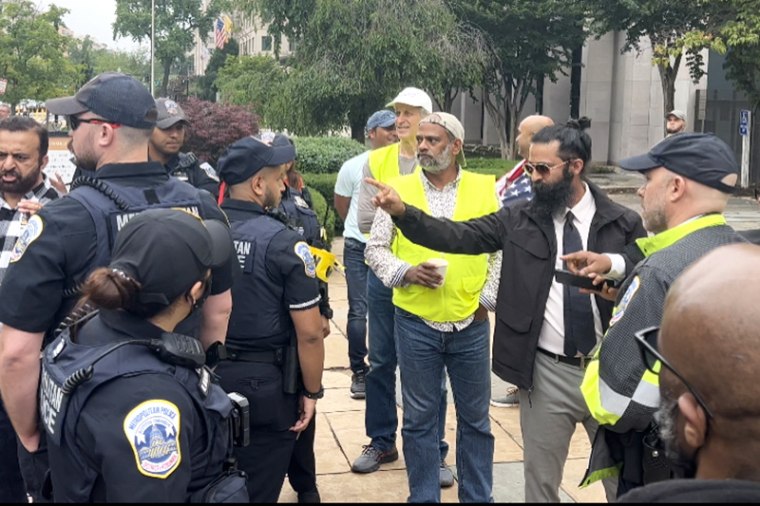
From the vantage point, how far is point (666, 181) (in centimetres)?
313

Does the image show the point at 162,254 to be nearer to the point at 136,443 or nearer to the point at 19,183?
the point at 136,443

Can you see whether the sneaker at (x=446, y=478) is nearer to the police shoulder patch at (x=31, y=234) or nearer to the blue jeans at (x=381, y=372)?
the blue jeans at (x=381, y=372)

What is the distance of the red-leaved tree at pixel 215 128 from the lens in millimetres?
6141

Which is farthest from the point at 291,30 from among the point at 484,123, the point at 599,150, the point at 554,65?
the point at 484,123

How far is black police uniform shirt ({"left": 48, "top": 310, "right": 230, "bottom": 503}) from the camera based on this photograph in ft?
7.06

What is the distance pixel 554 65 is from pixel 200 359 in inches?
1176

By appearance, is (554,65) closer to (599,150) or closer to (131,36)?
(599,150)

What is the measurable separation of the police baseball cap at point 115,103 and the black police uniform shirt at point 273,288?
0.71 meters

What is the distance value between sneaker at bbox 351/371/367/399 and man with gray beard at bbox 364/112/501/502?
198cm

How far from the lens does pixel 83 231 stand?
2.98m

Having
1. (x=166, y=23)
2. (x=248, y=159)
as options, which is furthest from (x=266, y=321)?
(x=166, y=23)

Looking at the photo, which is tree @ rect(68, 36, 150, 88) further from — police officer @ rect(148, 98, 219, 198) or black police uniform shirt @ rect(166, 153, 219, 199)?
police officer @ rect(148, 98, 219, 198)

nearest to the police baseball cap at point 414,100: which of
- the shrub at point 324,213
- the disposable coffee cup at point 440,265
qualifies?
the disposable coffee cup at point 440,265

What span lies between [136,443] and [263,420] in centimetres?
164
